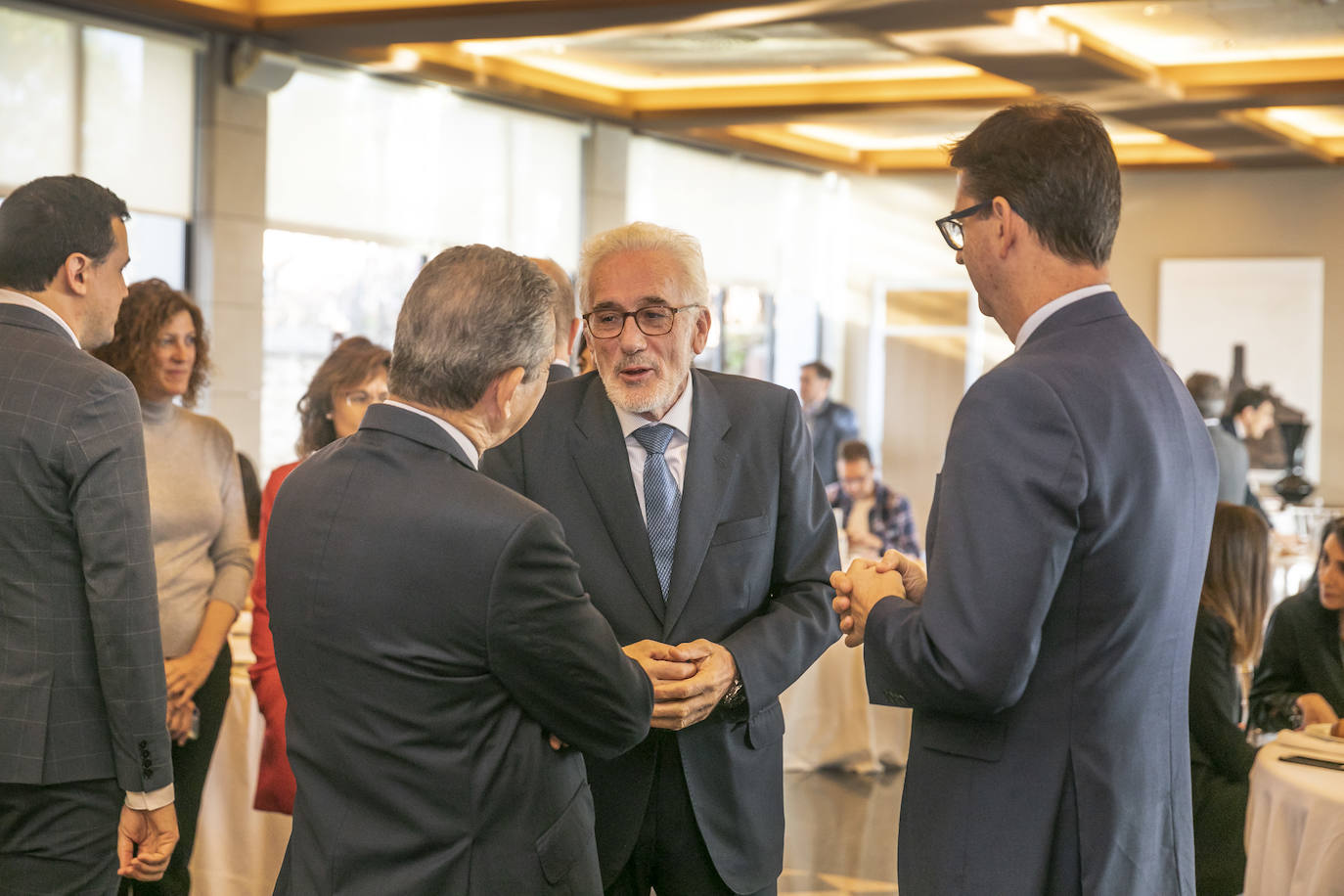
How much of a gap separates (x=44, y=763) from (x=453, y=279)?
3.83 feet

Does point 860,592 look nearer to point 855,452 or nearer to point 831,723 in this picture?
point 831,723

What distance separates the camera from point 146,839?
2.31 m

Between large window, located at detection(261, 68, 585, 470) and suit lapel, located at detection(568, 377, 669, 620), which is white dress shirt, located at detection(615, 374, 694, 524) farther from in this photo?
large window, located at detection(261, 68, 585, 470)

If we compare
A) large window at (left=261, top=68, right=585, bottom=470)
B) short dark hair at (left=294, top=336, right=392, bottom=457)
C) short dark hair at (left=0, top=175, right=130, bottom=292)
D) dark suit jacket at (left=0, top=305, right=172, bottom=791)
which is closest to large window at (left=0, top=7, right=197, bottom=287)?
large window at (left=261, top=68, right=585, bottom=470)

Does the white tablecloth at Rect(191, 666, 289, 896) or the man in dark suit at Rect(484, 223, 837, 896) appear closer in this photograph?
the man in dark suit at Rect(484, 223, 837, 896)

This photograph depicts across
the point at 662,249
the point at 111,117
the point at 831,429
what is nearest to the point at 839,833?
the point at 662,249

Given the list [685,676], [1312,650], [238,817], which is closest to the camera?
[685,676]

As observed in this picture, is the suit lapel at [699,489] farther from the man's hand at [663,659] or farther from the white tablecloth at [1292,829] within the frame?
the white tablecloth at [1292,829]

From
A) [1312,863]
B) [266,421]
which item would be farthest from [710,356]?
[1312,863]

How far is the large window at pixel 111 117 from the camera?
7859 mm

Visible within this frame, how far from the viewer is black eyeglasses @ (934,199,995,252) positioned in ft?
5.75

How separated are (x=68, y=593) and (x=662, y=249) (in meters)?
1.19

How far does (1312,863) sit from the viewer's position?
3.02 meters

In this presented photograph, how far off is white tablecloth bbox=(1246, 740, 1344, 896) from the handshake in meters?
1.66
